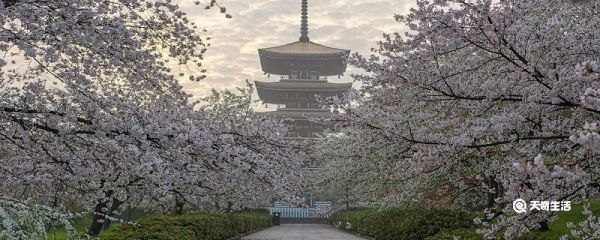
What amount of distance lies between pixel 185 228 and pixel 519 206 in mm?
8474

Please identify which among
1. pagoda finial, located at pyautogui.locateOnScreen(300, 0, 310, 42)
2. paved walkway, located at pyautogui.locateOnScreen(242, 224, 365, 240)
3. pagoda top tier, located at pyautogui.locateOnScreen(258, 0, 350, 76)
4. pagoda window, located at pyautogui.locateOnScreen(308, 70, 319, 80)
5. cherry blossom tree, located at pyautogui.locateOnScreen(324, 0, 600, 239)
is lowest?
paved walkway, located at pyautogui.locateOnScreen(242, 224, 365, 240)

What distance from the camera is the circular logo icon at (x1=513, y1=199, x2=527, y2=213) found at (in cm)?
506

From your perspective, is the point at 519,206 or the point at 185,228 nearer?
the point at 519,206

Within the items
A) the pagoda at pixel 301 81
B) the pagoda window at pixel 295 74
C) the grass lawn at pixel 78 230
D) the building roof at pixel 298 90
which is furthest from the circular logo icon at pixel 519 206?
the pagoda window at pixel 295 74

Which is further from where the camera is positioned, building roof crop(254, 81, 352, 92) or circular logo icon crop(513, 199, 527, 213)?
building roof crop(254, 81, 352, 92)

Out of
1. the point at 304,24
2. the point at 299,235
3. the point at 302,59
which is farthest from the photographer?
the point at 304,24

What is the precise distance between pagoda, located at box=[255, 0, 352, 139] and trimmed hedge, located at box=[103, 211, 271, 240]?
21.9 m

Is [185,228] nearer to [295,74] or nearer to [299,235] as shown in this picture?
[299,235]

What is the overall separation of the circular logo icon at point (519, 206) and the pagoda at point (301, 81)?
3920cm

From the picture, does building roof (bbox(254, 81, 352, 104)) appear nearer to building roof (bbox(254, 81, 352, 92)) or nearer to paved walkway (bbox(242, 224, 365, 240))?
building roof (bbox(254, 81, 352, 92))

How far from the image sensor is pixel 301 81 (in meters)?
48.2

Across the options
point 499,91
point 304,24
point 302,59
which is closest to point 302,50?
point 302,59

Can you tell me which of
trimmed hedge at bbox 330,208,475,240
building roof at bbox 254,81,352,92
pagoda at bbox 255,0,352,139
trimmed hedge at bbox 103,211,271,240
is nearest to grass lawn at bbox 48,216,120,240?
trimmed hedge at bbox 103,211,271,240

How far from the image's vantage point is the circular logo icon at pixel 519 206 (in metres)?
5.06
